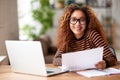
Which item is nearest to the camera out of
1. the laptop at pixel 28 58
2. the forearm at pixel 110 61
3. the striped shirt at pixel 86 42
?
the laptop at pixel 28 58

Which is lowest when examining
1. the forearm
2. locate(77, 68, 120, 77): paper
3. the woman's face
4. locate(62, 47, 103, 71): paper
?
locate(77, 68, 120, 77): paper

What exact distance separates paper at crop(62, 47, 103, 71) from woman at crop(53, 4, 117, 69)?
26 centimetres

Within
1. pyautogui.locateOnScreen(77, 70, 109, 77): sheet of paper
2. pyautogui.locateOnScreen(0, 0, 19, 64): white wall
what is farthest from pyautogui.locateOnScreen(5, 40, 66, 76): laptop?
pyautogui.locateOnScreen(0, 0, 19, 64): white wall

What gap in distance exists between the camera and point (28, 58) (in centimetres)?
181

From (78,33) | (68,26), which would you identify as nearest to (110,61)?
(78,33)

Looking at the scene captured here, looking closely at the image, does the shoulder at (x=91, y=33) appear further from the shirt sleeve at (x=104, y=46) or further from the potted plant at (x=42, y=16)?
the potted plant at (x=42, y=16)

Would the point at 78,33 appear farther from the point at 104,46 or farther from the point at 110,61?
the point at 110,61

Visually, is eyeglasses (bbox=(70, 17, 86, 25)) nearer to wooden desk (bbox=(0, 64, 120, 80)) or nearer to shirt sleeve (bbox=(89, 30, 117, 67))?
shirt sleeve (bbox=(89, 30, 117, 67))

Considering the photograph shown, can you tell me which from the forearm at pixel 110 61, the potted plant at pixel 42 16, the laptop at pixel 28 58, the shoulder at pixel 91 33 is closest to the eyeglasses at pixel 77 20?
the shoulder at pixel 91 33

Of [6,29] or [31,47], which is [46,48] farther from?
[31,47]

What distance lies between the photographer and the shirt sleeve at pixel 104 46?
7.02ft

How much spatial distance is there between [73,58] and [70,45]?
42 centimetres

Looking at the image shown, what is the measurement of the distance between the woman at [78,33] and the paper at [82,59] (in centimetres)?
26

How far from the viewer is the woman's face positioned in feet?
7.21
